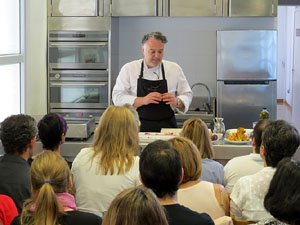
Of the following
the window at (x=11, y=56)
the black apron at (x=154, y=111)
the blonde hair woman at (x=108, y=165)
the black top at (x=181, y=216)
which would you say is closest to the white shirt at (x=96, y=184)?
the blonde hair woman at (x=108, y=165)

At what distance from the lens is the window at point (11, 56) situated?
215 inches

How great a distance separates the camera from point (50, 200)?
211cm

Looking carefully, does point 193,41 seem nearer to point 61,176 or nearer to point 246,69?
point 246,69

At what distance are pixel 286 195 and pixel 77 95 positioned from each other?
16.3ft

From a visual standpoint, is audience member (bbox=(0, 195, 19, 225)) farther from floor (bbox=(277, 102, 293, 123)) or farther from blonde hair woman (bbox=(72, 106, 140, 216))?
floor (bbox=(277, 102, 293, 123))

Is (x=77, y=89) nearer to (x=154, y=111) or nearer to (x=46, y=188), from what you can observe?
(x=154, y=111)

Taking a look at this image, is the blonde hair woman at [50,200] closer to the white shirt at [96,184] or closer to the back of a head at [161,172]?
the back of a head at [161,172]

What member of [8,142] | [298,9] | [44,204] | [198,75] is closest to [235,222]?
[44,204]

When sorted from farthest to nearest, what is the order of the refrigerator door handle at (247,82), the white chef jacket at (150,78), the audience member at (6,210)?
the refrigerator door handle at (247,82)
the white chef jacket at (150,78)
the audience member at (6,210)

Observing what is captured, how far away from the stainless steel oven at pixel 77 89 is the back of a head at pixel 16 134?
3.37 metres

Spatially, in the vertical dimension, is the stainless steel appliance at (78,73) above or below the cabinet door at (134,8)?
below

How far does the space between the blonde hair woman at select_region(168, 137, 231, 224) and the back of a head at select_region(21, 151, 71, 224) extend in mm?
649

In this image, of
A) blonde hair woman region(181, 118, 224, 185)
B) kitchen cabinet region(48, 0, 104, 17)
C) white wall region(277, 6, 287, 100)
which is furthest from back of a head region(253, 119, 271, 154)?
white wall region(277, 6, 287, 100)

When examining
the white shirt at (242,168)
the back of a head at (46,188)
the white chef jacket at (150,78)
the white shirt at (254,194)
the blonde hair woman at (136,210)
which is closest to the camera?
the blonde hair woman at (136,210)
